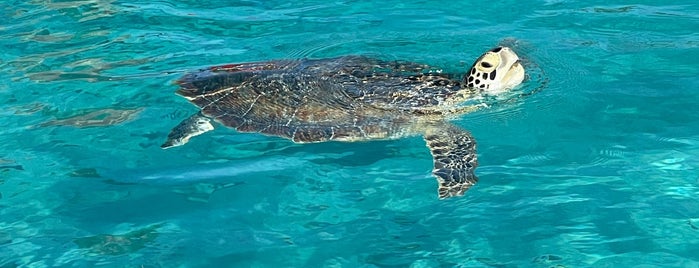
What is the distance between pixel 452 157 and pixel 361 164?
0.66m

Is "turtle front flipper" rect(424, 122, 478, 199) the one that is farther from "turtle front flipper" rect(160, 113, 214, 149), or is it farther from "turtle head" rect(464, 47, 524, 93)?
"turtle front flipper" rect(160, 113, 214, 149)

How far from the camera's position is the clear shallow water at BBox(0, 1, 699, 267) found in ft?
16.2

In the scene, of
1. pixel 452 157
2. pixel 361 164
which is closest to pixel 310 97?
pixel 361 164

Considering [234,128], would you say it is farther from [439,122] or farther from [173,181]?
[439,122]

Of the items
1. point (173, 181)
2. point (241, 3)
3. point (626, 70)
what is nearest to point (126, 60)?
point (241, 3)

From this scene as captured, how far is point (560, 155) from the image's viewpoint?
5902 mm

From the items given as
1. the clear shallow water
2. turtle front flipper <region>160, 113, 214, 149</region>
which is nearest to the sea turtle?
turtle front flipper <region>160, 113, 214, 149</region>

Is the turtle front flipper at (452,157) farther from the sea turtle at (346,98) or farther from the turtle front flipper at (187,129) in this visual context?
the turtle front flipper at (187,129)

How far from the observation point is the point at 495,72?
6.87 meters

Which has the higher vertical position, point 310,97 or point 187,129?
point 310,97

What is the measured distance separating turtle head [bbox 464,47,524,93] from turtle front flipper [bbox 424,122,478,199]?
1.83ft

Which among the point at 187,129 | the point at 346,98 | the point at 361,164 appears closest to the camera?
the point at 361,164

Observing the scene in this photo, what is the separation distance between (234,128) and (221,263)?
6.31 feet

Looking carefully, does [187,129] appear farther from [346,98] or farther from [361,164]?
[361,164]
